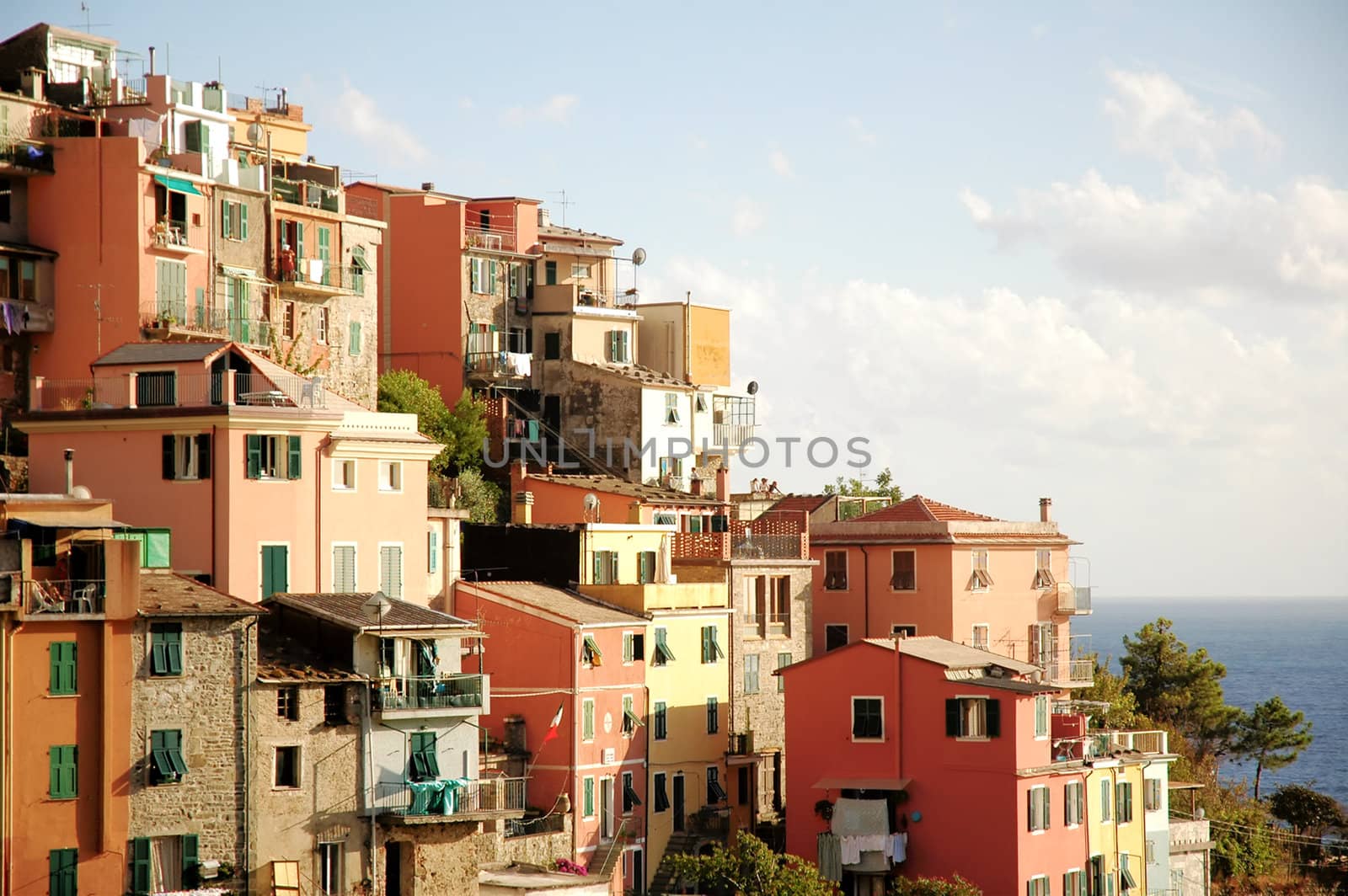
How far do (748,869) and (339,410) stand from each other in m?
16.0

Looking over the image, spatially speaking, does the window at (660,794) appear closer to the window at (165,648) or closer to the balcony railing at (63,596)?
the window at (165,648)

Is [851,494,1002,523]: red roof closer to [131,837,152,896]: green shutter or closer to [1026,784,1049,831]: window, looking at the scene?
[1026,784,1049,831]: window

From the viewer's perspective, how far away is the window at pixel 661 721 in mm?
62062

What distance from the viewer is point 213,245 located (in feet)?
217

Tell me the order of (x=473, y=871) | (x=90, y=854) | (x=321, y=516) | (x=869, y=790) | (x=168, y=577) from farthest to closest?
(x=869, y=790)
(x=321, y=516)
(x=473, y=871)
(x=168, y=577)
(x=90, y=854)

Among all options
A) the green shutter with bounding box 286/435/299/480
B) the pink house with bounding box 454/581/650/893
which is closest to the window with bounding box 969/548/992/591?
the pink house with bounding box 454/581/650/893

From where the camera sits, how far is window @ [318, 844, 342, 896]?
48406 millimetres

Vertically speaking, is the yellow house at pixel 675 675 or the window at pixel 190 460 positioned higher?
the window at pixel 190 460

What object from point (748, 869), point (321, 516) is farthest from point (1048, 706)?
Result: point (321, 516)

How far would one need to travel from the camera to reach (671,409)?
82938mm

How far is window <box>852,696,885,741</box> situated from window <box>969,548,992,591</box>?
13300 millimetres

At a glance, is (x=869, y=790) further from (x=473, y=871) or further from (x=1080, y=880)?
(x=473, y=871)

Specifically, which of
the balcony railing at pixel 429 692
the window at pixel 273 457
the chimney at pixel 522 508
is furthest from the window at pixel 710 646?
the window at pixel 273 457

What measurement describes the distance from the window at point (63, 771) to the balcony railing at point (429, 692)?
7.60 meters
